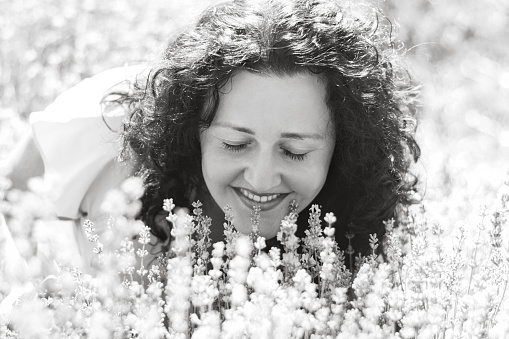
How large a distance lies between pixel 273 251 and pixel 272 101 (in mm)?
639

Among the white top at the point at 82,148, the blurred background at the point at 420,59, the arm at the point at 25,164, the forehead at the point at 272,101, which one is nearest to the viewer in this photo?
the forehead at the point at 272,101

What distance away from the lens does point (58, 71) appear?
442cm

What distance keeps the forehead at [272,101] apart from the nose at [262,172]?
0.31 feet

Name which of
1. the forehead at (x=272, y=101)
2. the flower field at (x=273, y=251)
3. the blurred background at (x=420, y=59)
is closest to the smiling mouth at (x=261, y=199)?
the flower field at (x=273, y=251)

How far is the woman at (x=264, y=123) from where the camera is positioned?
7.52 ft

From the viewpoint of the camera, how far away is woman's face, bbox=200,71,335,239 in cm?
224

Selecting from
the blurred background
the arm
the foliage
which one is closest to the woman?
the arm

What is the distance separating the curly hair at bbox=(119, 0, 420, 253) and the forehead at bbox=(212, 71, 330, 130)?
0.08 feet

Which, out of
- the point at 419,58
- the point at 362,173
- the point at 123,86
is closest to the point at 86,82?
the point at 123,86

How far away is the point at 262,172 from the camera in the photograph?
224cm

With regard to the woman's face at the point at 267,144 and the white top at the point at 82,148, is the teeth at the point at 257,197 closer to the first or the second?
the woman's face at the point at 267,144

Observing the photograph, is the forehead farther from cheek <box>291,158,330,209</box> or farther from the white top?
the white top

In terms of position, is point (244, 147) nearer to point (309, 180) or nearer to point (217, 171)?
point (217, 171)

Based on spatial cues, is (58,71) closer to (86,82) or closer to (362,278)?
(86,82)
